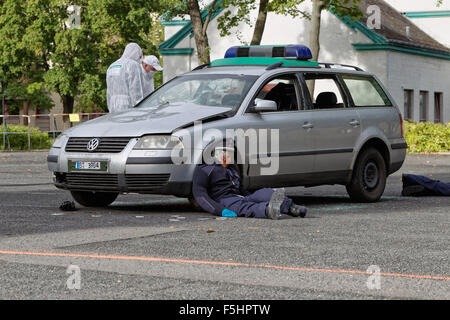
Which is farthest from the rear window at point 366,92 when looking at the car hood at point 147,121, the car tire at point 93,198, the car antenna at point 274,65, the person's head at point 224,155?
the car tire at point 93,198

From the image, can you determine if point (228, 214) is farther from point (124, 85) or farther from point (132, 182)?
point (124, 85)

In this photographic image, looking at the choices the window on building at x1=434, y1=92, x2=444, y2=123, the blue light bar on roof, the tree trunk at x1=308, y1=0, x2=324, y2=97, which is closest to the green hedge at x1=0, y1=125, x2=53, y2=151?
the tree trunk at x1=308, y1=0, x2=324, y2=97

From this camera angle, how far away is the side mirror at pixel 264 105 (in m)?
12.1

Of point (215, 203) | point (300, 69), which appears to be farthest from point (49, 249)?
point (300, 69)

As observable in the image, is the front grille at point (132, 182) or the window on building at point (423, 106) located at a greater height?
the window on building at point (423, 106)

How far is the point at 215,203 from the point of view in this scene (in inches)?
447

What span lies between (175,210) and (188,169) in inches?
38.4

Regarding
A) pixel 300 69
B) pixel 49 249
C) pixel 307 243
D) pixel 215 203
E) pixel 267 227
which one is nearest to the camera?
pixel 49 249

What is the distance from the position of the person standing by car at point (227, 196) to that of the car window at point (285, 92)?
Answer: 162 centimetres

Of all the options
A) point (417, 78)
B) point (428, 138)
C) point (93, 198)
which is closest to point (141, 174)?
point (93, 198)

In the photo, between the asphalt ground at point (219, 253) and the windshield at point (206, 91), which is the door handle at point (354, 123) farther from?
the windshield at point (206, 91)

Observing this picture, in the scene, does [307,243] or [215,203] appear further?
[215,203]

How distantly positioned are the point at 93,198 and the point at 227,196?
6.54ft
